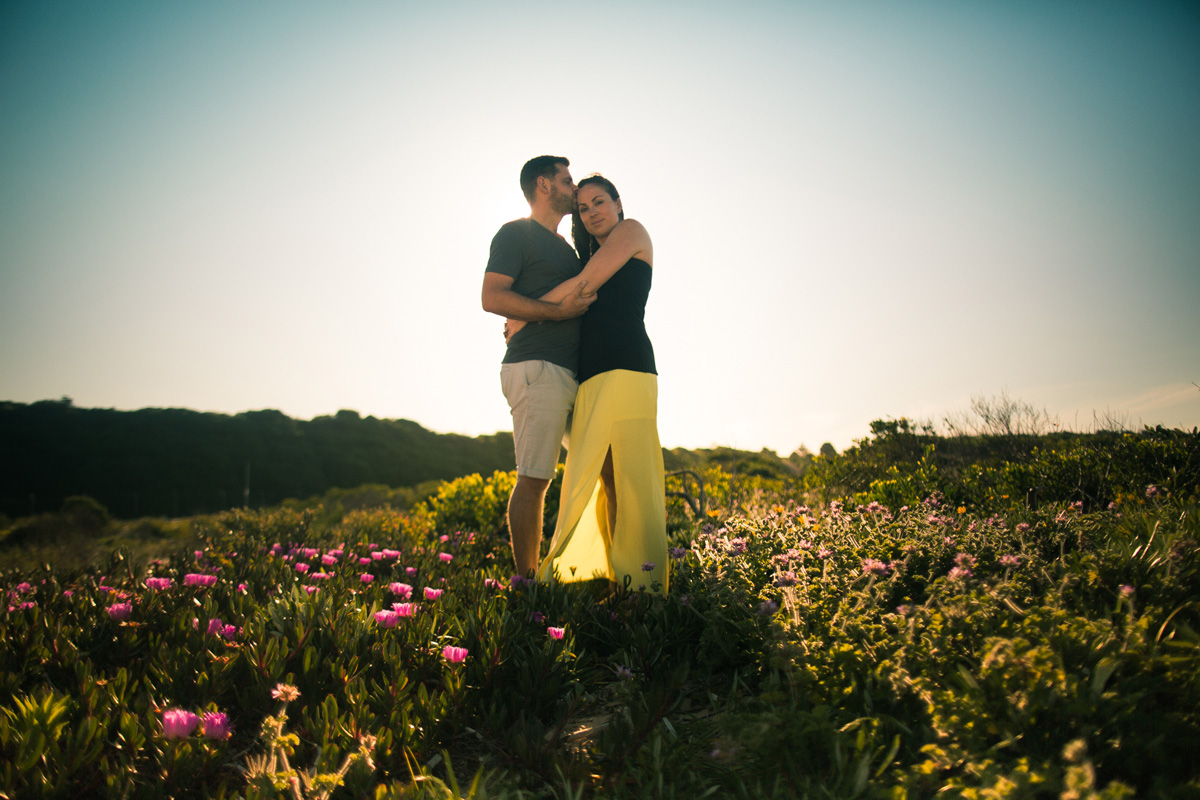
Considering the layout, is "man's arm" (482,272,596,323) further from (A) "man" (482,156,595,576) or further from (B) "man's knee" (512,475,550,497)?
(B) "man's knee" (512,475,550,497)

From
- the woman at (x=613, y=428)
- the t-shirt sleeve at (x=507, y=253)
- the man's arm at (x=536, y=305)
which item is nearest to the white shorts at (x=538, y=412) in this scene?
the woman at (x=613, y=428)

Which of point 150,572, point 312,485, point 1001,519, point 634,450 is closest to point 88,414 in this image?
point 312,485

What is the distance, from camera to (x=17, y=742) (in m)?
1.36

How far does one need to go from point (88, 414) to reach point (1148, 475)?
29.2 meters

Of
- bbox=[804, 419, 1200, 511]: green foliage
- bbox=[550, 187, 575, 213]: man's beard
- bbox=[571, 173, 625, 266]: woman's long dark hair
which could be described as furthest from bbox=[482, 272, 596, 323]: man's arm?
bbox=[804, 419, 1200, 511]: green foliage

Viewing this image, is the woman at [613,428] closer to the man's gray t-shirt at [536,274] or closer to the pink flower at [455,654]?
the man's gray t-shirt at [536,274]

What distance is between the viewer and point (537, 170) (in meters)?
3.55

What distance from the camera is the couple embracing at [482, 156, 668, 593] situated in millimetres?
3014

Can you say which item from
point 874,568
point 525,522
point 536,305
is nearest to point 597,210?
point 536,305

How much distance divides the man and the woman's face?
0.71 ft

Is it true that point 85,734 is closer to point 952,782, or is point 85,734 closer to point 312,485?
point 952,782

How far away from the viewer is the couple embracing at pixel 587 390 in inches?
119

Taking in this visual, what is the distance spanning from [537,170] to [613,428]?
5.44ft

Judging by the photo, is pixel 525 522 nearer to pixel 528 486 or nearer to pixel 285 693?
pixel 528 486
